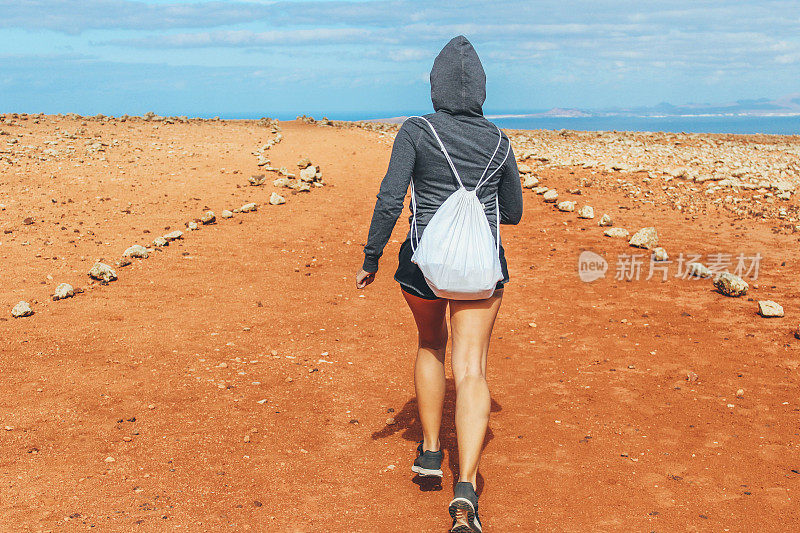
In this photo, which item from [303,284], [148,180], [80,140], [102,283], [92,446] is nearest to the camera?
[92,446]

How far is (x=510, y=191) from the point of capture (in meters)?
3.54

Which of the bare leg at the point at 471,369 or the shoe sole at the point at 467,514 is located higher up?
the bare leg at the point at 471,369

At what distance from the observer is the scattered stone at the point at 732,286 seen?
289 inches

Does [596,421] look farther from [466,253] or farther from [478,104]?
[478,104]

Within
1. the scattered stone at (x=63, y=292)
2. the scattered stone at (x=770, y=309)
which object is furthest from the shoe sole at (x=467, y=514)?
the scattered stone at (x=63, y=292)

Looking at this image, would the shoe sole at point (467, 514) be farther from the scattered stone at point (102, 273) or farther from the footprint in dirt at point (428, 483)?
the scattered stone at point (102, 273)

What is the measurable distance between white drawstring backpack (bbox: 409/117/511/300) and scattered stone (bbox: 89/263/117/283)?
537cm

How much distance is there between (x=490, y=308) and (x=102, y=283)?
18.2 ft

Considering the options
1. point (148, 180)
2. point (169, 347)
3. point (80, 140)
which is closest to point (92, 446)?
point (169, 347)

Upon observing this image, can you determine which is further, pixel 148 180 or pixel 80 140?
pixel 80 140

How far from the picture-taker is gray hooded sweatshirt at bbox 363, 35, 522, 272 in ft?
10.9

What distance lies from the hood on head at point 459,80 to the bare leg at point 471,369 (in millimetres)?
975

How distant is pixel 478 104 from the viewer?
3.40m

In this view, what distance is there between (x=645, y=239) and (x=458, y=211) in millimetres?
6885
